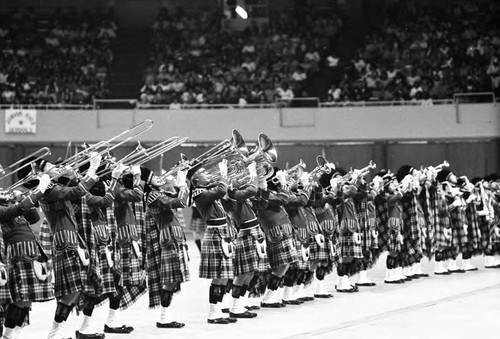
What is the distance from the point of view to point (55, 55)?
3006 centimetres

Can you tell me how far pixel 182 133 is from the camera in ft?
88.3

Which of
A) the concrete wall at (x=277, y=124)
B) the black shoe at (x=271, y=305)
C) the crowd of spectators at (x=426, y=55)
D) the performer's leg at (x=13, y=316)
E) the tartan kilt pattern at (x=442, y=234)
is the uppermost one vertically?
the crowd of spectators at (x=426, y=55)

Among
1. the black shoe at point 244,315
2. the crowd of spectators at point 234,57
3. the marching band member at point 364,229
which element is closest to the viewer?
the black shoe at point 244,315

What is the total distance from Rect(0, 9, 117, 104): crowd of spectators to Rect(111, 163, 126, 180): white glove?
17170 mm

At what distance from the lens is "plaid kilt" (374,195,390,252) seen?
1659 centimetres

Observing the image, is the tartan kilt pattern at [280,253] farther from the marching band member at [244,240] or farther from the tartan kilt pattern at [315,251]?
the tartan kilt pattern at [315,251]

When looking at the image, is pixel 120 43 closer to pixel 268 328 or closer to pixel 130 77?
pixel 130 77

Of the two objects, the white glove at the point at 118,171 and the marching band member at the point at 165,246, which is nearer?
A: the white glove at the point at 118,171

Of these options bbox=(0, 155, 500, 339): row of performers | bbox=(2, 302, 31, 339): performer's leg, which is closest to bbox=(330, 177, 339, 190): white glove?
bbox=(0, 155, 500, 339): row of performers

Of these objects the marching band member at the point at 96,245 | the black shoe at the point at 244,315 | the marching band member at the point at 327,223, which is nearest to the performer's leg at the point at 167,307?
the marching band member at the point at 96,245

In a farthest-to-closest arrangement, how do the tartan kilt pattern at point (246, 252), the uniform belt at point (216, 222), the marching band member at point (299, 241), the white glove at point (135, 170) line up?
the marching band member at point (299, 241) < the tartan kilt pattern at point (246, 252) < the uniform belt at point (216, 222) < the white glove at point (135, 170)

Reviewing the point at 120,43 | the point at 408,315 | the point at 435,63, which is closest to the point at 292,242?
→ the point at 408,315

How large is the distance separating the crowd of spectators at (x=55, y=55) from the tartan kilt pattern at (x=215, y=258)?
16.9 metres

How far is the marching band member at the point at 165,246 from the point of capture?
11156 millimetres
